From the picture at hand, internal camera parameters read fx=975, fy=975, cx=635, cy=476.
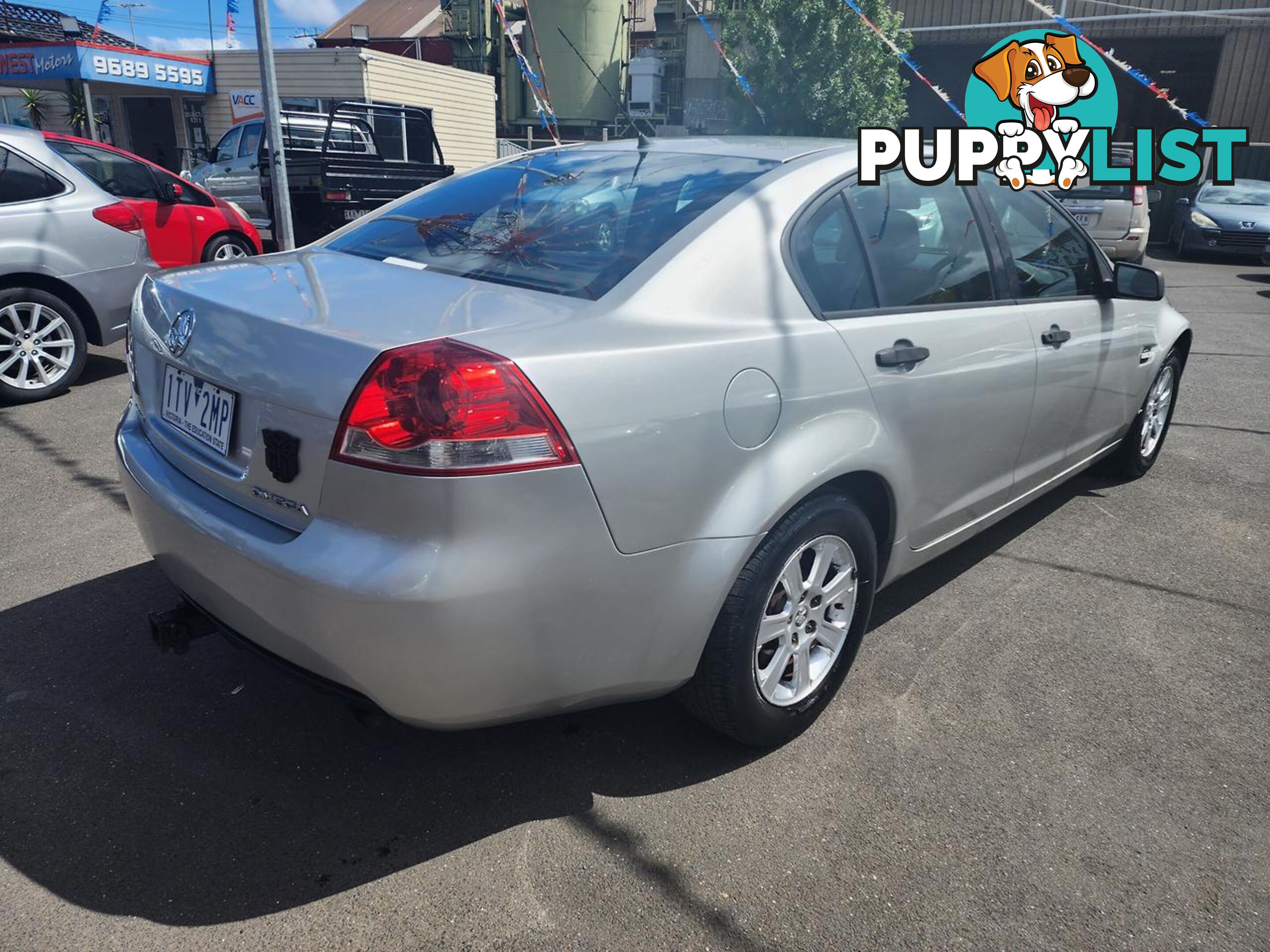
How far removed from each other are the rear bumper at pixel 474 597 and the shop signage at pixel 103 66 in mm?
23817

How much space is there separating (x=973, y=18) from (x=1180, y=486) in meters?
25.7

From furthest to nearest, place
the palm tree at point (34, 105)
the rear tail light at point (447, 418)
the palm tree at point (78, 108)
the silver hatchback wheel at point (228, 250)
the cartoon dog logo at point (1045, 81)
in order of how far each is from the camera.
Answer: the palm tree at point (34, 105) → the palm tree at point (78, 108) → the cartoon dog logo at point (1045, 81) → the silver hatchback wheel at point (228, 250) → the rear tail light at point (447, 418)

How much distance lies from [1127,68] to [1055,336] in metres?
17.1

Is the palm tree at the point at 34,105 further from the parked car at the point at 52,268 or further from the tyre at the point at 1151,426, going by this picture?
the tyre at the point at 1151,426

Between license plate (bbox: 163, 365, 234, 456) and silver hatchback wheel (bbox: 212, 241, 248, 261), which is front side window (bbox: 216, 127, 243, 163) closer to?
silver hatchback wheel (bbox: 212, 241, 248, 261)

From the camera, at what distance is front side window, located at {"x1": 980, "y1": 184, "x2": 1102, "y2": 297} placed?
11.6 ft

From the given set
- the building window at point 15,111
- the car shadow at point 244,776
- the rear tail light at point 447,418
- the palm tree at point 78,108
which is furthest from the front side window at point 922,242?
the building window at point 15,111

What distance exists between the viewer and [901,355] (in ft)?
9.25

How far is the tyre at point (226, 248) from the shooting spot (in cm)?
769

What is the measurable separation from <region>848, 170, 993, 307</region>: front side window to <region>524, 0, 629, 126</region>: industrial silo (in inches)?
1343

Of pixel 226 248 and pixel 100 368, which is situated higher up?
pixel 226 248

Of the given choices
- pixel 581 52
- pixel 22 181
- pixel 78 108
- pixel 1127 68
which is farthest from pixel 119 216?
pixel 581 52

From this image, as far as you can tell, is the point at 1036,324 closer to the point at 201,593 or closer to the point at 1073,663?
the point at 1073,663

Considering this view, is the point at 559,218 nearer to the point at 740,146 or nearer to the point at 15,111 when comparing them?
the point at 740,146
